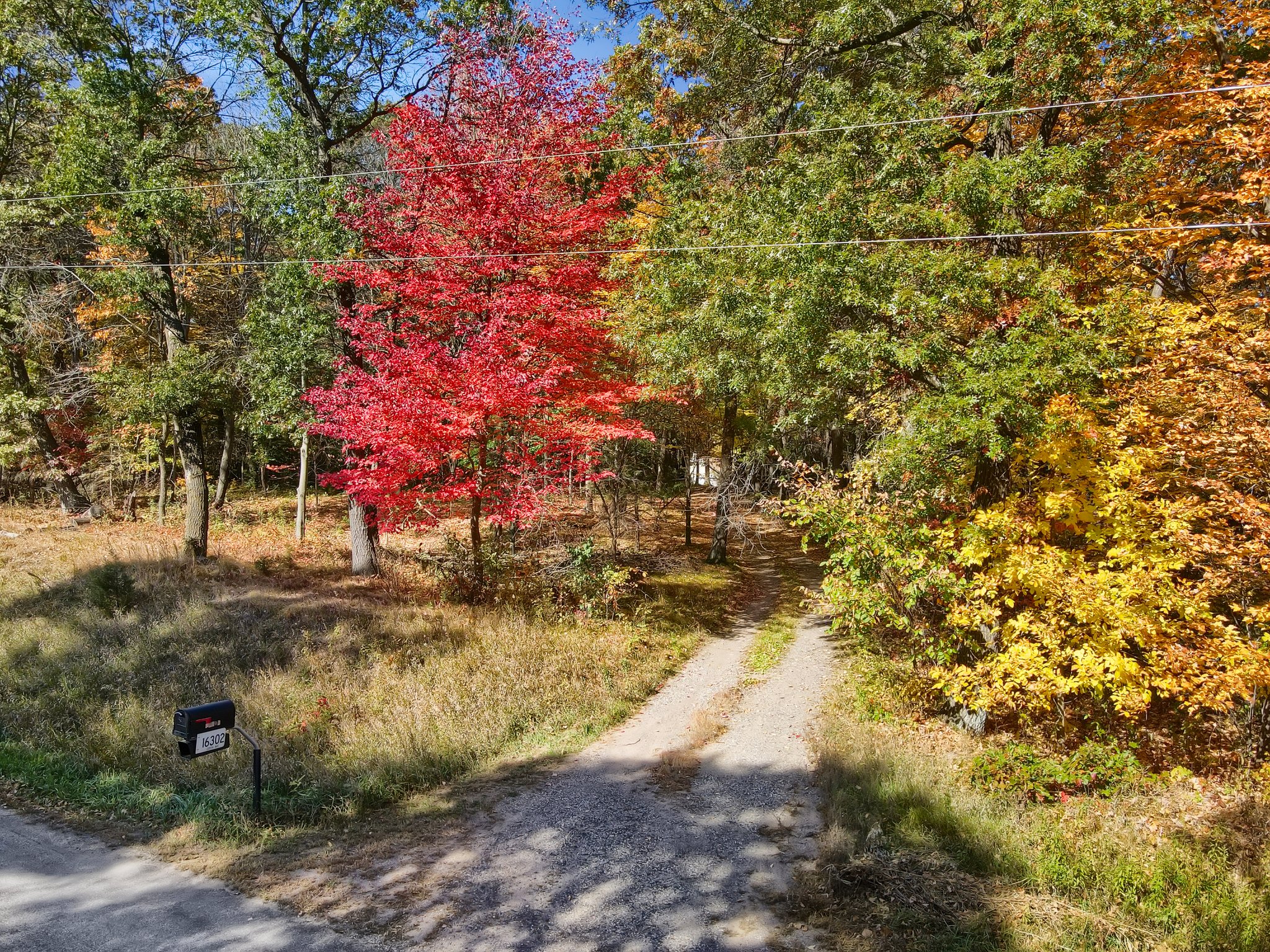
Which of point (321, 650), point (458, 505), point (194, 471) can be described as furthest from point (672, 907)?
point (458, 505)

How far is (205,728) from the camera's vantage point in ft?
21.4

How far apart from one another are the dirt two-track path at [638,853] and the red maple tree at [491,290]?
4.99 m

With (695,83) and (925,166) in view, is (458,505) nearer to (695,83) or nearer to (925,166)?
(695,83)

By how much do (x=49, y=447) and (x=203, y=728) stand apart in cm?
1863

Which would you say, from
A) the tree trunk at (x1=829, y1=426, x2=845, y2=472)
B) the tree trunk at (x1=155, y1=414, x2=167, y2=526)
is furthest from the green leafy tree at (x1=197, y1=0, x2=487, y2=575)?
the tree trunk at (x1=829, y1=426, x2=845, y2=472)

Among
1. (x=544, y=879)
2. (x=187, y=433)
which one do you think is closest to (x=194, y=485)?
(x=187, y=433)

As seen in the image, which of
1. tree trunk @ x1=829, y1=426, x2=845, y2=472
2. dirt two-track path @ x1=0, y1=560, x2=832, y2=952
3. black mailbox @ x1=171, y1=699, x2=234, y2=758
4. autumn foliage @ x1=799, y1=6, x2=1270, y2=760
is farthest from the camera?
tree trunk @ x1=829, y1=426, x2=845, y2=472

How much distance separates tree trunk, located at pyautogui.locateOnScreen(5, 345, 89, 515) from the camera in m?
18.5

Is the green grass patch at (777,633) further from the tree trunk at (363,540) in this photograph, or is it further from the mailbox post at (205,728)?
the tree trunk at (363,540)

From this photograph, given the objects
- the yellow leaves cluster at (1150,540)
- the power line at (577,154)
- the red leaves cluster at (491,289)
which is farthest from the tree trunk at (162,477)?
the yellow leaves cluster at (1150,540)

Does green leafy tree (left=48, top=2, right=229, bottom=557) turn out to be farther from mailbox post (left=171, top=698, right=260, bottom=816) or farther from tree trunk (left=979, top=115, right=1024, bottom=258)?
tree trunk (left=979, top=115, right=1024, bottom=258)

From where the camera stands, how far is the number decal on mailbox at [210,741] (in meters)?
6.43

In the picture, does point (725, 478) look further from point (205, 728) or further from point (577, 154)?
point (205, 728)

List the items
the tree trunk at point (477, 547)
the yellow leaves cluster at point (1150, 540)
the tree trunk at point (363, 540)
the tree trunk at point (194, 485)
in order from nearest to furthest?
the yellow leaves cluster at point (1150, 540) → the tree trunk at point (477, 547) → the tree trunk at point (194, 485) → the tree trunk at point (363, 540)
